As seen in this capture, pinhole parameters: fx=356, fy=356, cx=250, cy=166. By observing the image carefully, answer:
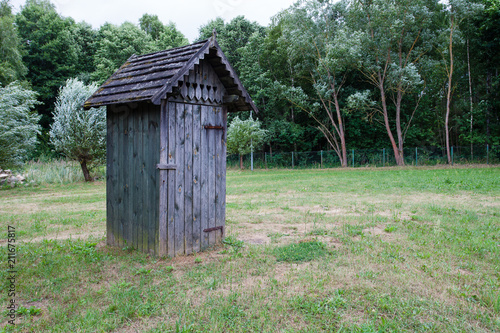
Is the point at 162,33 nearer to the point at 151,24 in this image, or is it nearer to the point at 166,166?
Answer: the point at 151,24

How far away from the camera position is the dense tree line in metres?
27.8

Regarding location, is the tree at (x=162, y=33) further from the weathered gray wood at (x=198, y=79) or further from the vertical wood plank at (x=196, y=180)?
the vertical wood plank at (x=196, y=180)

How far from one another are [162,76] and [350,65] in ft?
88.7

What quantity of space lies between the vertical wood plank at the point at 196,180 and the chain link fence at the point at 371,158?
1033 inches

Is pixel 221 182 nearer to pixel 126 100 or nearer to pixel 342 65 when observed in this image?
pixel 126 100

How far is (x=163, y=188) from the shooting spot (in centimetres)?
573

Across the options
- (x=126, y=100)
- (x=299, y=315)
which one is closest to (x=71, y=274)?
(x=126, y=100)

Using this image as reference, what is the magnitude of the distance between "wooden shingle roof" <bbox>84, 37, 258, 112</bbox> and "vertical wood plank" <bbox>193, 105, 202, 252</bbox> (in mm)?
773

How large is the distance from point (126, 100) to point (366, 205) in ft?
24.6

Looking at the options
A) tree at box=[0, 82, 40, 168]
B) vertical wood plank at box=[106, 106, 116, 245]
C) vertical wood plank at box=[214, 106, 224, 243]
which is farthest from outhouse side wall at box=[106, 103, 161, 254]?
tree at box=[0, 82, 40, 168]

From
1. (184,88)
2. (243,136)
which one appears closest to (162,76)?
(184,88)

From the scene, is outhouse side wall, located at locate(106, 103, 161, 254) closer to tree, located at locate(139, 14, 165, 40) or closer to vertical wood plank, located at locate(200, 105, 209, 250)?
vertical wood plank, located at locate(200, 105, 209, 250)

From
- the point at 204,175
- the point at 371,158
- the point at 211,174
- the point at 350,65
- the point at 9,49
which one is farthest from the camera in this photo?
the point at 9,49

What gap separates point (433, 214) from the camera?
8867mm
